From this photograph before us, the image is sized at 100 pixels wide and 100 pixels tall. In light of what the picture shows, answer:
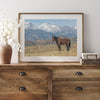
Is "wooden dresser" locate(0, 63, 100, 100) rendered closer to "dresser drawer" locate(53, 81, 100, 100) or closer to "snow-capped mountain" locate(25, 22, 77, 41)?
"dresser drawer" locate(53, 81, 100, 100)

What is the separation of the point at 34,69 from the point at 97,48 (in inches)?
41.3

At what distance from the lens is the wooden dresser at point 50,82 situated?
7.04 feet

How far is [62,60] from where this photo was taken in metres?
2.51

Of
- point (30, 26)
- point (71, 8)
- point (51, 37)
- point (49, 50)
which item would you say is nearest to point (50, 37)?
point (51, 37)

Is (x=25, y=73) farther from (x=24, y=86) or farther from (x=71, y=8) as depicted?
(x=71, y=8)

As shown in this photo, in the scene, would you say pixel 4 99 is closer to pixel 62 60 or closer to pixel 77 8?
pixel 62 60

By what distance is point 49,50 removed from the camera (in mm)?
2529

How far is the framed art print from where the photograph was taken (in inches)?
99.1

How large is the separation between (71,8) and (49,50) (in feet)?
2.38

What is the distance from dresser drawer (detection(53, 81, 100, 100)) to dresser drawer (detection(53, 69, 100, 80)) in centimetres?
5

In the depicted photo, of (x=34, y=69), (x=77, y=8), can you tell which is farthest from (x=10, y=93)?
(x=77, y=8)

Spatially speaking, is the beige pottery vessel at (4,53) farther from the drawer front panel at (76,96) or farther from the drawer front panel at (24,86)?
the drawer front panel at (76,96)


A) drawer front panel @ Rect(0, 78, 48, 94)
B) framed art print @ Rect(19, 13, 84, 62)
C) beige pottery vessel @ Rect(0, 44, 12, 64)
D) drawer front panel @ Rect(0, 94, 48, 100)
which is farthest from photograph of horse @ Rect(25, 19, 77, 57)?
drawer front panel @ Rect(0, 94, 48, 100)

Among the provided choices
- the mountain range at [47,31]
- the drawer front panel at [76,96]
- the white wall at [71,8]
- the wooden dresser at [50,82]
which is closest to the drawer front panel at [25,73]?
the wooden dresser at [50,82]
